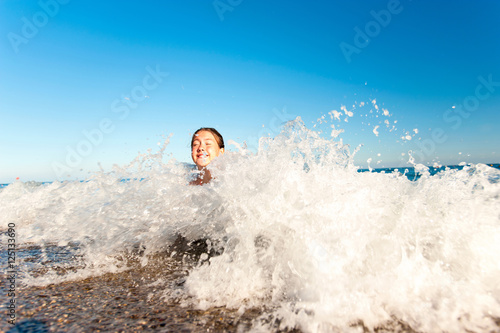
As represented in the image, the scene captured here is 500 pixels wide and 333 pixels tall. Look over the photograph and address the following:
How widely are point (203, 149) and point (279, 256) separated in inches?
124

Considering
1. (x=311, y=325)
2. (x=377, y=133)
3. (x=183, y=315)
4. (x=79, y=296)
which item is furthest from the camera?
(x=377, y=133)

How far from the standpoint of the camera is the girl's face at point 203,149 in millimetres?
5039

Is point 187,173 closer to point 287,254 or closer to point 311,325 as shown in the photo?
point 287,254

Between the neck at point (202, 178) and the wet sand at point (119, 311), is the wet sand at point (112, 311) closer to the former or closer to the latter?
the wet sand at point (119, 311)

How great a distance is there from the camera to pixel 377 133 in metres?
4.15

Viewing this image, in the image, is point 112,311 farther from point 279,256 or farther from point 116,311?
point 279,256

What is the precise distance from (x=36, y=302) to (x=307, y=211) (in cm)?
208

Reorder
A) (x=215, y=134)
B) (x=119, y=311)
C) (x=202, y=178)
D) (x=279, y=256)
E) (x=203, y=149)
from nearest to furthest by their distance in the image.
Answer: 1. (x=119, y=311)
2. (x=279, y=256)
3. (x=202, y=178)
4. (x=203, y=149)
5. (x=215, y=134)

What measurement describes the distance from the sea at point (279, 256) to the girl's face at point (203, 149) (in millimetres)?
1334

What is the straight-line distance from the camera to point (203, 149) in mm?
5035

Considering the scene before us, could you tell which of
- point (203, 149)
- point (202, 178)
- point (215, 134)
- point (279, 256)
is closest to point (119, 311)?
point (279, 256)

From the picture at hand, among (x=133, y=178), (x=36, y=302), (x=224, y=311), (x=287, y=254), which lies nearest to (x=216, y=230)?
(x=287, y=254)

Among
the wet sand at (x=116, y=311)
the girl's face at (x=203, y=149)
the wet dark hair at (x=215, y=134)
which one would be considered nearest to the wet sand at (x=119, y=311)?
the wet sand at (x=116, y=311)

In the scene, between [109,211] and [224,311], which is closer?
[224,311]
